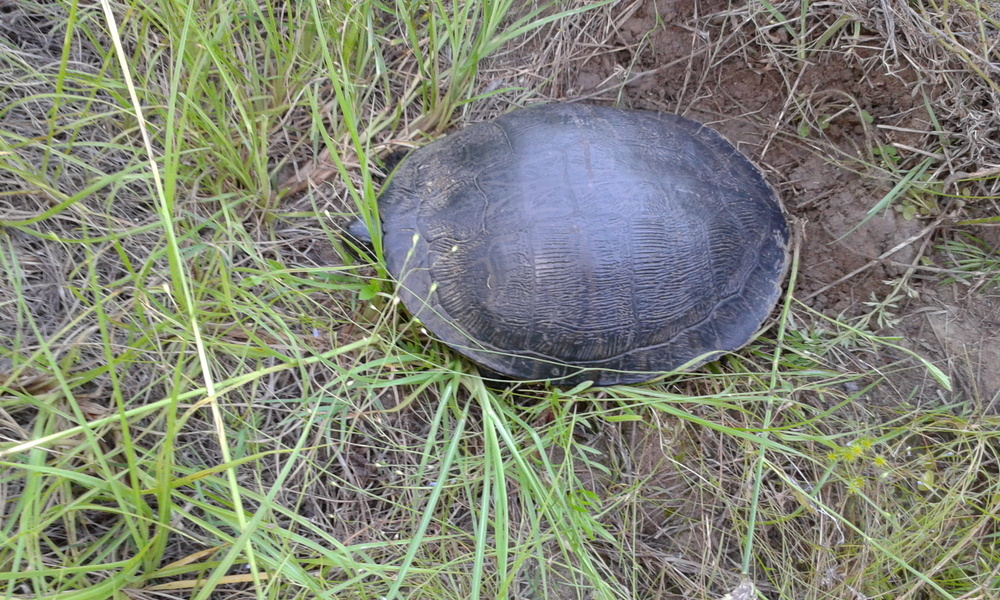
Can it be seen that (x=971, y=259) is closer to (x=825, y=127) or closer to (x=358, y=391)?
(x=825, y=127)

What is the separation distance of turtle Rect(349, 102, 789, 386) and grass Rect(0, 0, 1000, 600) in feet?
0.40

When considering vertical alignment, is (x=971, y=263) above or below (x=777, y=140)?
below

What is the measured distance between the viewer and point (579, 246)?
1.71 m

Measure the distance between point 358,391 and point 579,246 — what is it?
0.80 meters

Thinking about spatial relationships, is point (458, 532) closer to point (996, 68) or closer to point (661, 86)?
point (661, 86)

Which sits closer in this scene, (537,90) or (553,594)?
(553,594)

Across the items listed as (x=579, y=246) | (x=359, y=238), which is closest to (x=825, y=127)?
(x=579, y=246)

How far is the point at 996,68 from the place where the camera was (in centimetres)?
181

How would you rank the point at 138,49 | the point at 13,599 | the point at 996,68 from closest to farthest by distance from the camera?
the point at 13,599 → the point at 138,49 → the point at 996,68

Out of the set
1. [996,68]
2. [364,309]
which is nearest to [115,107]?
[364,309]

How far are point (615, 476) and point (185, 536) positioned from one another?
4.18 ft

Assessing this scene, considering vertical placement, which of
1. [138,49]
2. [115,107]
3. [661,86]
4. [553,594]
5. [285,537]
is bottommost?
[553,594]

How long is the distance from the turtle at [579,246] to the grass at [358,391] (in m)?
0.12

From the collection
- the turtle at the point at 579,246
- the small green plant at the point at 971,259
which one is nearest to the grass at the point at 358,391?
the small green plant at the point at 971,259
